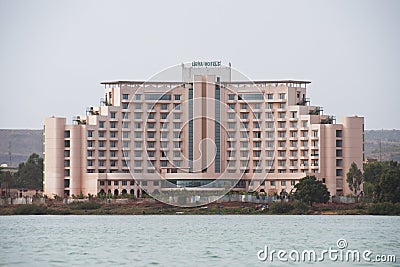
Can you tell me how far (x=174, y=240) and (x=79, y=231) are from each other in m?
13.2

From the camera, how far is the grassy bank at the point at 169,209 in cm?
11338

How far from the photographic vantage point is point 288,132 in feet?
460

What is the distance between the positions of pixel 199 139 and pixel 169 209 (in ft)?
71.8

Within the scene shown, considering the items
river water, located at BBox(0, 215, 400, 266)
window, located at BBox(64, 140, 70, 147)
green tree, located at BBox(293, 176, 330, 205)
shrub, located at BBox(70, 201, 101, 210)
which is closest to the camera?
river water, located at BBox(0, 215, 400, 266)

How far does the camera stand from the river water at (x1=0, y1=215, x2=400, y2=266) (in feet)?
170

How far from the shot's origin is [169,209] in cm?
11900

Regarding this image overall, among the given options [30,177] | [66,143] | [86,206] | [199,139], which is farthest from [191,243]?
[30,177]

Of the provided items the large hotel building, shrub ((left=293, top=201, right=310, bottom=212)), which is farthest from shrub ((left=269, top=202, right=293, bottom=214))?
the large hotel building

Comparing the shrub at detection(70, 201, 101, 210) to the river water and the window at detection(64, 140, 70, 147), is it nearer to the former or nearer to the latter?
the window at detection(64, 140, 70, 147)

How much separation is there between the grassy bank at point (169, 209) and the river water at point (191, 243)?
24.4 meters

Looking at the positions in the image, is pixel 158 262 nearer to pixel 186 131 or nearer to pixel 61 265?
pixel 61 265

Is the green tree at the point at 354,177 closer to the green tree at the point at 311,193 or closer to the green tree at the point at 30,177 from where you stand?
the green tree at the point at 311,193

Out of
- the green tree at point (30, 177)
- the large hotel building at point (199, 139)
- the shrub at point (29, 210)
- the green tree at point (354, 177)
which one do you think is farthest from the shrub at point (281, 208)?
the green tree at point (30, 177)

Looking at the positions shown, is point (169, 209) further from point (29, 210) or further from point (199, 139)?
point (199, 139)
